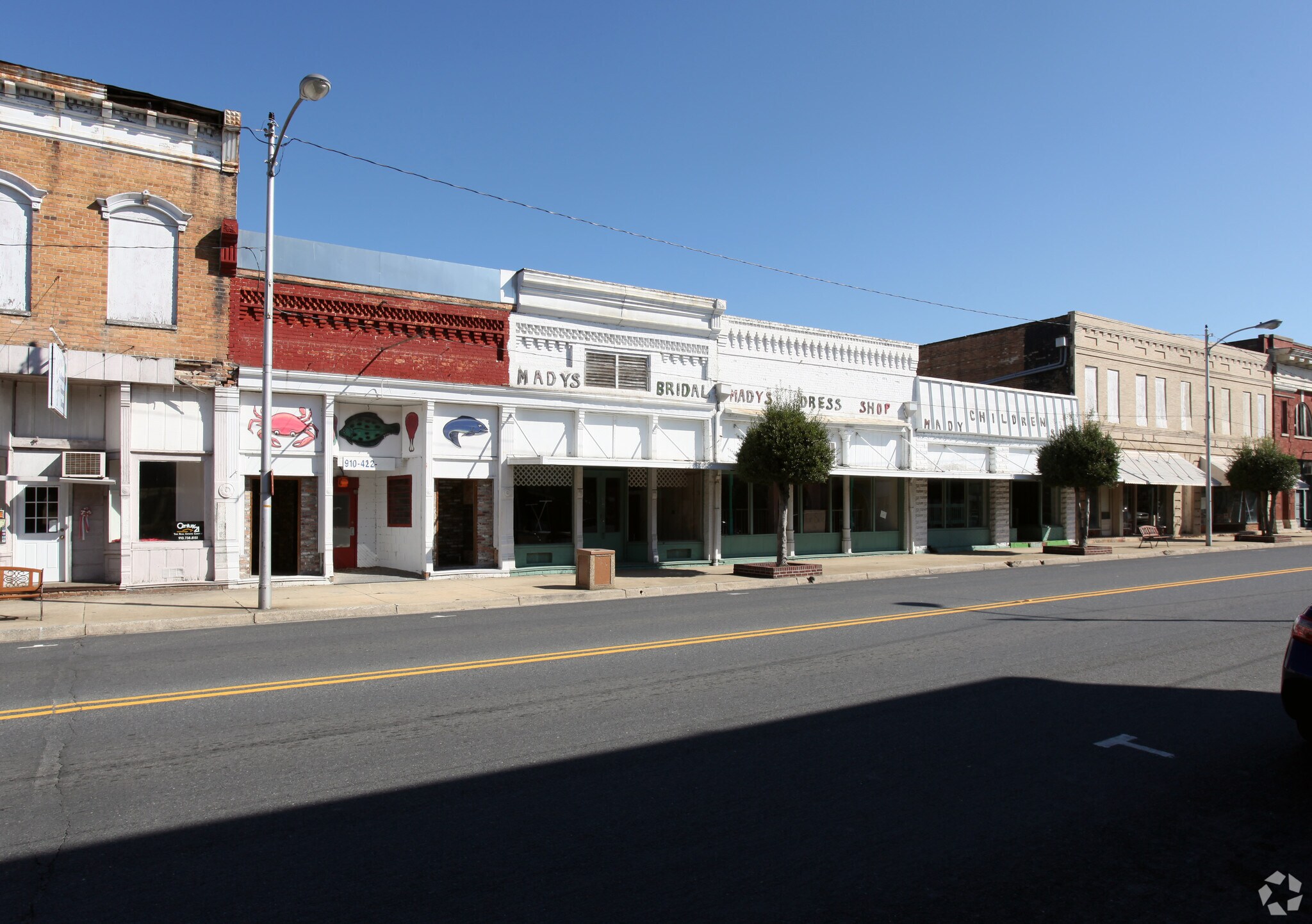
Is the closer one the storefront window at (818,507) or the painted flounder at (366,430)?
the painted flounder at (366,430)

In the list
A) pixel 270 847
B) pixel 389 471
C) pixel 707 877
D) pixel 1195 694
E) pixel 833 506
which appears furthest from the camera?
pixel 833 506

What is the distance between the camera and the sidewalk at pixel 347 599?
12.5 m

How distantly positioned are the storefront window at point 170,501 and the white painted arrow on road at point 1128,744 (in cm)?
1617

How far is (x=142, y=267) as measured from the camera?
53.8 ft

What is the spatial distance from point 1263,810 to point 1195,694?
123 inches

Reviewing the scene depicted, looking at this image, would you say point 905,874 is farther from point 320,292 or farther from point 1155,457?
point 1155,457

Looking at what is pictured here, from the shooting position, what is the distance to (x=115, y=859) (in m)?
4.29

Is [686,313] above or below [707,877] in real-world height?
above

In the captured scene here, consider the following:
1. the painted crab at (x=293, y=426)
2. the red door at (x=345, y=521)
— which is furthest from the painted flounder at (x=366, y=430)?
the red door at (x=345, y=521)

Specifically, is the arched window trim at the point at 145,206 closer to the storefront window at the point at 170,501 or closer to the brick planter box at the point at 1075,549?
the storefront window at the point at 170,501

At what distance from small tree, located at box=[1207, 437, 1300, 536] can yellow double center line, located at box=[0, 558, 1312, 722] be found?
2732 centimetres

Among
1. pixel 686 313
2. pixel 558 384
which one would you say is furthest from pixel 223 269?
pixel 686 313

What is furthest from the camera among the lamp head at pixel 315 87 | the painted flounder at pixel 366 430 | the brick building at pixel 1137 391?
the brick building at pixel 1137 391

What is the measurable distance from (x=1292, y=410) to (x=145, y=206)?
51.9 m
